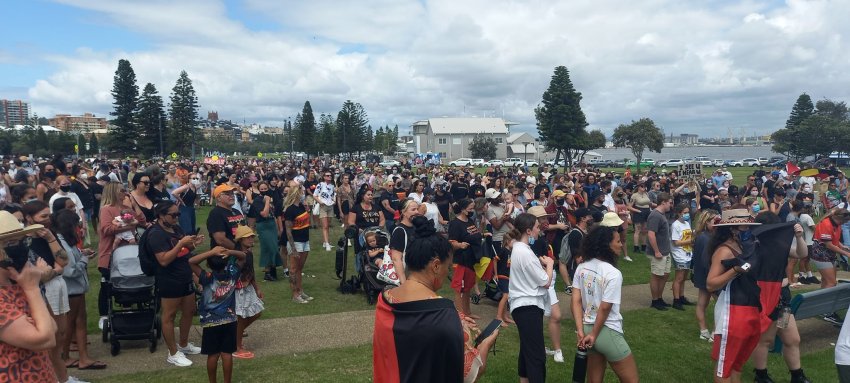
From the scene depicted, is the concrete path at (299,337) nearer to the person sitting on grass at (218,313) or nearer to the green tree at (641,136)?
the person sitting on grass at (218,313)

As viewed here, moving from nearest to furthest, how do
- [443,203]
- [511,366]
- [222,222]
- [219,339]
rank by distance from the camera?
1. [219,339]
2. [511,366]
3. [222,222]
4. [443,203]

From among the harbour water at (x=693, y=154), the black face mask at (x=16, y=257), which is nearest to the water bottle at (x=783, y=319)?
the black face mask at (x=16, y=257)

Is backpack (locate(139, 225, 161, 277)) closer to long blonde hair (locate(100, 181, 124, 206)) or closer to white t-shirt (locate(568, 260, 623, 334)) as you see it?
long blonde hair (locate(100, 181, 124, 206))

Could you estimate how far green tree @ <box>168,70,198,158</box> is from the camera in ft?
206

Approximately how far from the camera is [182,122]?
6306 centimetres

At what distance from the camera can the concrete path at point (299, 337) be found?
5.75 metres

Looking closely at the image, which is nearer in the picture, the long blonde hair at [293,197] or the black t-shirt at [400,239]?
the black t-shirt at [400,239]

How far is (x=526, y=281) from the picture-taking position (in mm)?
4648

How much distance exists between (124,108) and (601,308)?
6543 cm

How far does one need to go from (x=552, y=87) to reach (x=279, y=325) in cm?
5285

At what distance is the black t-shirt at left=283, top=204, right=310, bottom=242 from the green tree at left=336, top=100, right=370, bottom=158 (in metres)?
71.0

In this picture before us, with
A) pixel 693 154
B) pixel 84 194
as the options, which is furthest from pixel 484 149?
pixel 84 194

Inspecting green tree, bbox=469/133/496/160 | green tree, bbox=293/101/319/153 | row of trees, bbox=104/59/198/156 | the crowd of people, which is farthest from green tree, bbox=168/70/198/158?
the crowd of people

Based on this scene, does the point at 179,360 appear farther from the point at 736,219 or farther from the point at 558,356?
the point at 736,219
